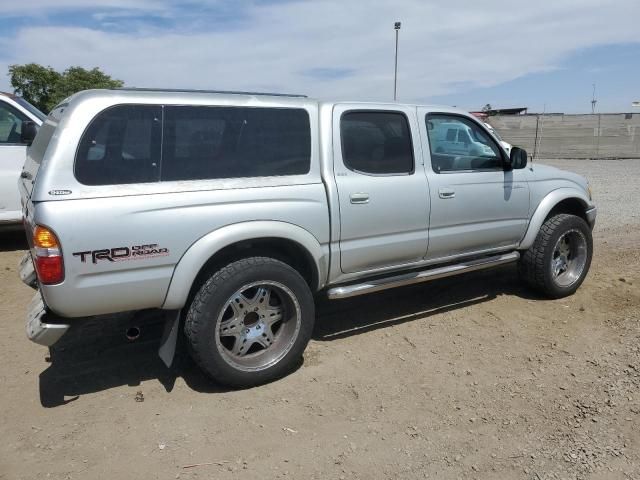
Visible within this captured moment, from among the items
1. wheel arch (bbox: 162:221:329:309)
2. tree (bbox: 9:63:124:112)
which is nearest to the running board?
wheel arch (bbox: 162:221:329:309)

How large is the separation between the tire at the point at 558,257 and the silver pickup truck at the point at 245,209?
1.48 feet

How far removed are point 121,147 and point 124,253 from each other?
624 millimetres

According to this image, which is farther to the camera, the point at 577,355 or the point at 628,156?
the point at 628,156

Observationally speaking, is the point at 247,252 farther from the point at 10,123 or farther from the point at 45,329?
the point at 10,123

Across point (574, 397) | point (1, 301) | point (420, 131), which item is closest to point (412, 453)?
point (574, 397)

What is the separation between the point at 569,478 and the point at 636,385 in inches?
49.5

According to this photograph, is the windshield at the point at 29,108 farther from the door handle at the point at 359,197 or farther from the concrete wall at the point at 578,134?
the concrete wall at the point at 578,134

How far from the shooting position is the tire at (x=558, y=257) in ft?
16.9

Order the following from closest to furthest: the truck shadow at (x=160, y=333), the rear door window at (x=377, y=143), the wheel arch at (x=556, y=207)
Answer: the truck shadow at (x=160, y=333)
the rear door window at (x=377, y=143)
the wheel arch at (x=556, y=207)

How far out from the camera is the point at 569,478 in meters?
2.78

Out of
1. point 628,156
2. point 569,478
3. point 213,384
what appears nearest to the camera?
point 569,478

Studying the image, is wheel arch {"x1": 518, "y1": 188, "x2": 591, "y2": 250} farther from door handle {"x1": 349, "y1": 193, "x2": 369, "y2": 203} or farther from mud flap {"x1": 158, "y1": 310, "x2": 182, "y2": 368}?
mud flap {"x1": 158, "y1": 310, "x2": 182, "y2": 368}

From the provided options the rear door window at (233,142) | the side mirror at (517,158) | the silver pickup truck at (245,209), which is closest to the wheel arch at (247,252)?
the silver pickup truck at (245,209)

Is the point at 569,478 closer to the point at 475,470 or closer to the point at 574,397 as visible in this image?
the point at 475,470
